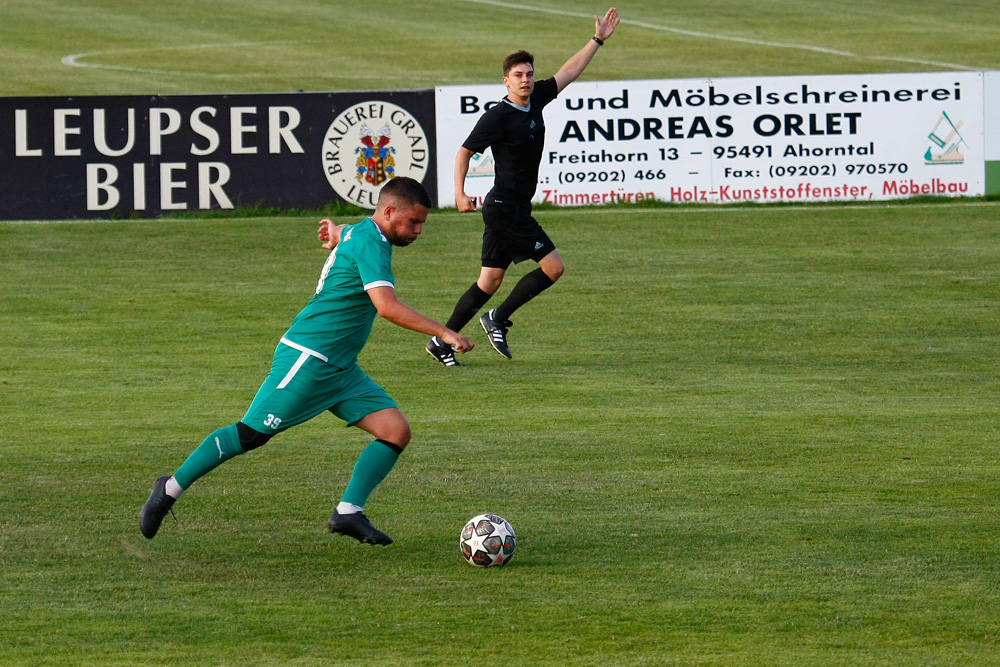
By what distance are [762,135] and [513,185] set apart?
9.59 m

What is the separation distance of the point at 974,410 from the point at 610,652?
5.29 metres

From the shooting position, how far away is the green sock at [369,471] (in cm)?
631

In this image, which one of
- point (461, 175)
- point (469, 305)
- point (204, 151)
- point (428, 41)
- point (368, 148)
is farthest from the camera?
point (428, 41)

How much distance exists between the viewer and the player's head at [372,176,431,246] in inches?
248

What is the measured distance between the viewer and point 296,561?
615 centimetres

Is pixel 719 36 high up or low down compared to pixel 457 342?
up

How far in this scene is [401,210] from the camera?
6.29 m

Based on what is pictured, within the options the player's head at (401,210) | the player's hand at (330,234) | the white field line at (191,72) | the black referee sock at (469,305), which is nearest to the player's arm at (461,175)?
the black referee sock at (469,305)

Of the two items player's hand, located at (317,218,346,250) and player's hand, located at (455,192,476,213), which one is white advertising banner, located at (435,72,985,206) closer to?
player's hand, located at (455,192,476,213)

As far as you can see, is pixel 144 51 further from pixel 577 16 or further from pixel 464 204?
pixel 464 204

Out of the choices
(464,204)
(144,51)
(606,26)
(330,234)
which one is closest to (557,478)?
(330,234)

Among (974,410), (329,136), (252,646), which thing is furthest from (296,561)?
(329,136)

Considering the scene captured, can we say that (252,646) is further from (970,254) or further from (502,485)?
(970,254)

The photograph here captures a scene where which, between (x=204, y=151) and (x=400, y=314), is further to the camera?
(x=204, y=151)
